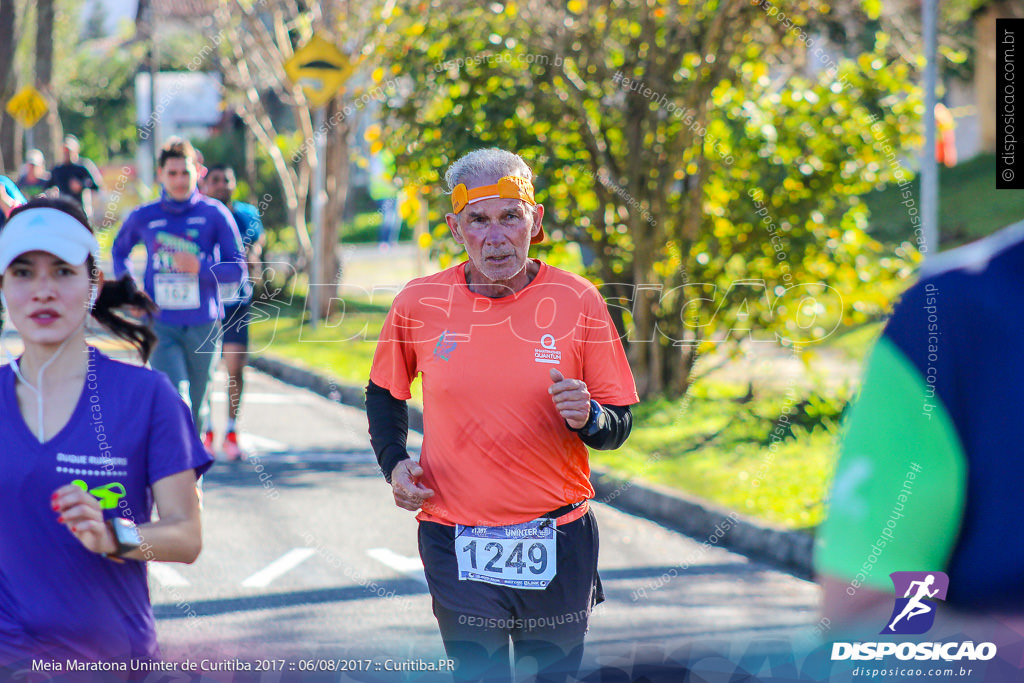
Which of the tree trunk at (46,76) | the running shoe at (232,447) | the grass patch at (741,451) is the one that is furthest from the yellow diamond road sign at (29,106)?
the grass patch at (741,451)

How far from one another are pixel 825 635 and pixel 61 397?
1.81m

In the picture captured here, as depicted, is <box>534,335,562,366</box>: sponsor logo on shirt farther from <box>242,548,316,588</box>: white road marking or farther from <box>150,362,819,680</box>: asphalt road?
<box>242,548,316,588</box>: white road marking

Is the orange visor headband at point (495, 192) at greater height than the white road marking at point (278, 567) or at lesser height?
greater

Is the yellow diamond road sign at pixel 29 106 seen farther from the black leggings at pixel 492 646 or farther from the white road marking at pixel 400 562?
the black leggings at pixel 492 646

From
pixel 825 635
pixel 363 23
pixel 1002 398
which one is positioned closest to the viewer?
pixel 1002 398

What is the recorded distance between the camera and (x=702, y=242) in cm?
979

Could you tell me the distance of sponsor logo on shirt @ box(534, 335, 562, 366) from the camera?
10.5 ft

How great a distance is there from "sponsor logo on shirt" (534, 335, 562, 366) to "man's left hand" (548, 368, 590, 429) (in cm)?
17

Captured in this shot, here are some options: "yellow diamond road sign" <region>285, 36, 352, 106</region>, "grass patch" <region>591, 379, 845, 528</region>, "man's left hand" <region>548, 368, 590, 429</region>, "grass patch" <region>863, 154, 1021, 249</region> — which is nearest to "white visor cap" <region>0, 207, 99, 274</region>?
"man's left hand" <region>548, 368, 590, 429</region>

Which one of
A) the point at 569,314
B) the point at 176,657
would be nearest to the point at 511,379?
the point at 569,314

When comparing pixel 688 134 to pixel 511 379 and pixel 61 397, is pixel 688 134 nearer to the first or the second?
pixel 511 379

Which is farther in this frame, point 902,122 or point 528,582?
point 902,122

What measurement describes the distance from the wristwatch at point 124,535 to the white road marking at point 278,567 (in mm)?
3587

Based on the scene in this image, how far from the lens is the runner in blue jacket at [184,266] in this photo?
709 centimetres
